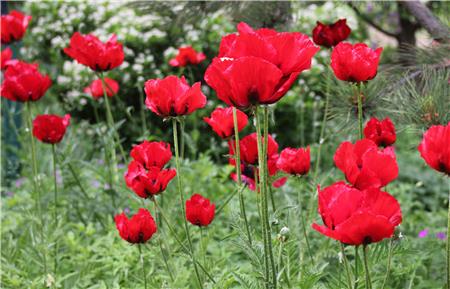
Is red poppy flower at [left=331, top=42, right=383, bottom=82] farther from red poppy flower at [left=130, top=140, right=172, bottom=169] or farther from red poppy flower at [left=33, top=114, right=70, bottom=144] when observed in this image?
red poppy flower at [left=33, top=114, right=70, bottom=144]

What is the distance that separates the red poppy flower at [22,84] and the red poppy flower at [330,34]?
0.85 m

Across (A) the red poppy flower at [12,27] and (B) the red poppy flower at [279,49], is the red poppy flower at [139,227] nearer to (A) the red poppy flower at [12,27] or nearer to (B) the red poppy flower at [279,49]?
(B) the red poppy flower at [279,49]

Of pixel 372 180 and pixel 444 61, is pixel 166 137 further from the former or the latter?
pixel 372 180

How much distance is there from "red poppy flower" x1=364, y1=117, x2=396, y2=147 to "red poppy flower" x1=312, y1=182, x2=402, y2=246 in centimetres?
59

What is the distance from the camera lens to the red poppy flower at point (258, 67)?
100 cm

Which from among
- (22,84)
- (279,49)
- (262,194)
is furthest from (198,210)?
(22,84)

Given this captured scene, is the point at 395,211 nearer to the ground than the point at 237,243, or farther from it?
farther from it

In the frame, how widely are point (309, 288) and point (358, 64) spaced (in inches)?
17.9

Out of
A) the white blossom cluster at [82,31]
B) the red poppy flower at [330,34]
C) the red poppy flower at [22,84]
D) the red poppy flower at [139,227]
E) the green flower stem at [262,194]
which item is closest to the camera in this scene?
the green flower stem at [262,194]

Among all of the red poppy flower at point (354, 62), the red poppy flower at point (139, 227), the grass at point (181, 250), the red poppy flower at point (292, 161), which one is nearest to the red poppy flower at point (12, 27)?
the grass at point (181, 250)

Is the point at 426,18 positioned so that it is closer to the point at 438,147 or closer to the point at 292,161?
the point at 292,161

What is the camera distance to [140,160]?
1514 mm

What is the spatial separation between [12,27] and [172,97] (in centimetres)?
151

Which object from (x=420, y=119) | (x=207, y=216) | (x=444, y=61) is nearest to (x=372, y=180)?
(x=207, y=216)
